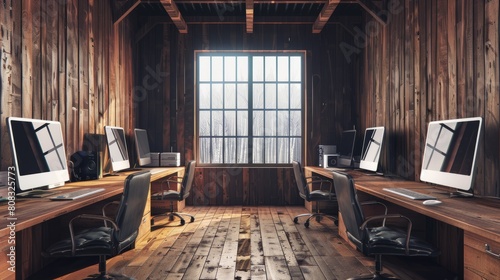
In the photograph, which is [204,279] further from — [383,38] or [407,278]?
[383,38]

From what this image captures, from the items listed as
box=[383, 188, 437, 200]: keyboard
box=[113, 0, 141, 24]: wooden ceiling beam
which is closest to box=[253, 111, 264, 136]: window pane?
box=[113, 0, 141, 24]: wooden ceiling beam

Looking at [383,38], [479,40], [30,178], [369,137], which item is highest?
[383,38]

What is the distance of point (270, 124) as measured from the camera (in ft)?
21.6

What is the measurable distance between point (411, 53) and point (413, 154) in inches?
46.2

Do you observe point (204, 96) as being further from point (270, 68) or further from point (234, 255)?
point (234, 255)

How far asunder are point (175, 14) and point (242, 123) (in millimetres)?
2179

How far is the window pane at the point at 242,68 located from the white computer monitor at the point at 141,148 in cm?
203

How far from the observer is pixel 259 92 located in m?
6.59

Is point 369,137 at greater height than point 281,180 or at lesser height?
greater

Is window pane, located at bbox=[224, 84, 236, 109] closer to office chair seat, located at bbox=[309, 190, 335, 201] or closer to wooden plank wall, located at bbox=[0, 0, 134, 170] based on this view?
wooden plank wall, located at bbox=[0, 0, 134, 170]

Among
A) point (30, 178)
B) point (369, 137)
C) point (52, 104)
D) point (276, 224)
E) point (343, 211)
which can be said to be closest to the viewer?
point (30, 178)

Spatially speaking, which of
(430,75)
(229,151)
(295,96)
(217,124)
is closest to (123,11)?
(217,124)

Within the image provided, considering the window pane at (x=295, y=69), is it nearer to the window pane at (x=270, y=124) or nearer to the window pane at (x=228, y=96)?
the window pane at (x=270, y=124)

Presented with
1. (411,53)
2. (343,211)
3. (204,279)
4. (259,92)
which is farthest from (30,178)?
(259,92)
